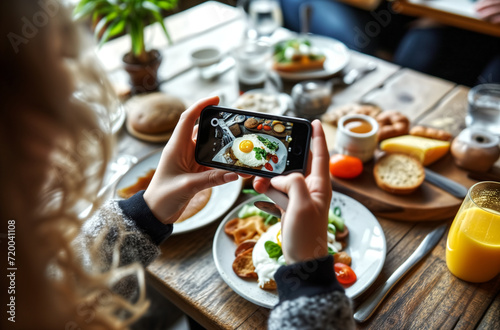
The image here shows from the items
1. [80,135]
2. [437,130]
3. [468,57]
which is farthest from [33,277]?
[468,57]

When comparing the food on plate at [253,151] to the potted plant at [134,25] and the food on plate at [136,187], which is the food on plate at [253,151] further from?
the potted plant at [134,25]

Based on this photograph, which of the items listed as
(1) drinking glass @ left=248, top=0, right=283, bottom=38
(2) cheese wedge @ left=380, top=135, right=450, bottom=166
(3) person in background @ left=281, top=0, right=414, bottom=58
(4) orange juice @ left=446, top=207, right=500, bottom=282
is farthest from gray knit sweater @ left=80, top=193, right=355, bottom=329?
(3) person in background @ left=281, top=0, right=414, bottom=58

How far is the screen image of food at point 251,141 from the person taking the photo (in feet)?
2.49

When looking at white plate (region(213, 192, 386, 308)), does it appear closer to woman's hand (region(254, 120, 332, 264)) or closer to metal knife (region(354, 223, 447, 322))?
metal knife (region(354, 223, 447, 322))

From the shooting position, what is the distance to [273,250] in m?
0.79

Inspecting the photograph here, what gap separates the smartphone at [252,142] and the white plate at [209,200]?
207 mm

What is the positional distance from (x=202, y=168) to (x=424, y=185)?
0.60 meters

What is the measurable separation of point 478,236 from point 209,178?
54cm

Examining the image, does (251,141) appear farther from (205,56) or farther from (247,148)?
(205,56)

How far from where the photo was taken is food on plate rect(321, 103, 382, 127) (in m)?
1.27

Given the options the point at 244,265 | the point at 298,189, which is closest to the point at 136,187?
the point at 244,265

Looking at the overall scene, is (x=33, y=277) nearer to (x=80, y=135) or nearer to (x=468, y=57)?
(x=80, y=135)

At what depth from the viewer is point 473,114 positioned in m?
1.25

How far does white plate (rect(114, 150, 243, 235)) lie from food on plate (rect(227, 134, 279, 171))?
0.23 m
